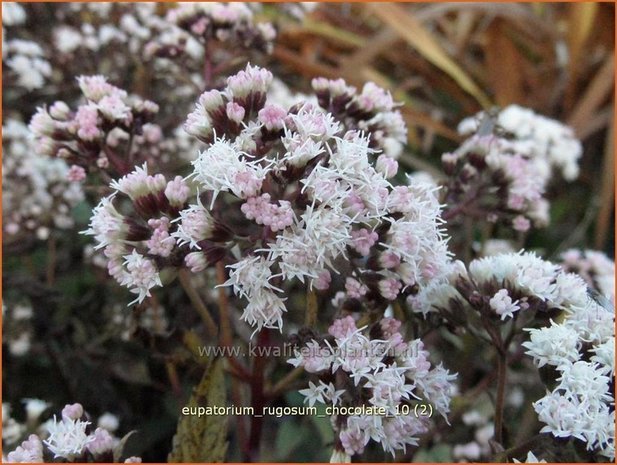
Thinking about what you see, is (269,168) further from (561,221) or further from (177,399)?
(561,221)

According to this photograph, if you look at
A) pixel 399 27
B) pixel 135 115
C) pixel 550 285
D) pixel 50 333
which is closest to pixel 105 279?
pixel 50 333

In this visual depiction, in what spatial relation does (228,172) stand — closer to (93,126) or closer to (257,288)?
(257,288)

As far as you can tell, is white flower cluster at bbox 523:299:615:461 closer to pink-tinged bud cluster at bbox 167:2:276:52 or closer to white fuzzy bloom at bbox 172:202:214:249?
white fuzzy bloom at bbox 172:202:214:249

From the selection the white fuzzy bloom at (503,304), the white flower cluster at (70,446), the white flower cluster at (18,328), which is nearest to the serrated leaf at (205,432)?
the white flower cluster at (70,446)

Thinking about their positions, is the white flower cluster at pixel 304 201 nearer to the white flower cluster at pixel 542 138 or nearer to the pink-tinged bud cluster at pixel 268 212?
the pink-tinged bud cluster at pixel 268 212

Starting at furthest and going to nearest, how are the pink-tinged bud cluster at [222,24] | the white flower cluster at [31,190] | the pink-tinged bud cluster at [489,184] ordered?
the white flower cluster at [31,190]
the pink-tinged bud cluster at [222,24]
the pink-tinged bud cluster at [489,184]
